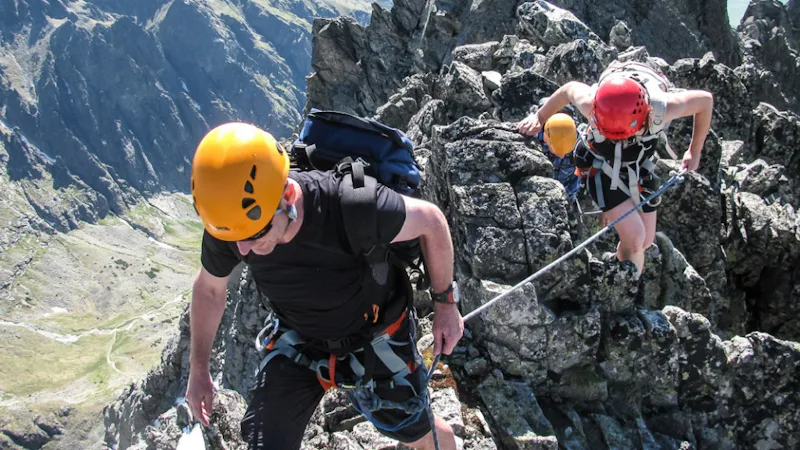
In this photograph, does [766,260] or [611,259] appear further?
[766,260]

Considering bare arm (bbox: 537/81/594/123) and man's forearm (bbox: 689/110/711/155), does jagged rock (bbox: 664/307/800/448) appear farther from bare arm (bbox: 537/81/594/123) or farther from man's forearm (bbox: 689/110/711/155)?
bare arm (bbox: 537/81/594/123)

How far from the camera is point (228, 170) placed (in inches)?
205

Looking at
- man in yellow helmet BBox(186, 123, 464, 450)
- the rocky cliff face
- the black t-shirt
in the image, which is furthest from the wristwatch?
the rocky cliff face

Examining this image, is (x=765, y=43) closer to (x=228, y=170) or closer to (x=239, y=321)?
(x=239, y=321)

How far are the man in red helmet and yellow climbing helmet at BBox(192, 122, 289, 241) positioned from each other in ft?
25.3

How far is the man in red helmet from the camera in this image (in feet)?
34.8

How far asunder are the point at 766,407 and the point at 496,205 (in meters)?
6.64

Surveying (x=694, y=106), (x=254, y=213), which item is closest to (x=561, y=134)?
(x=694, y=106)

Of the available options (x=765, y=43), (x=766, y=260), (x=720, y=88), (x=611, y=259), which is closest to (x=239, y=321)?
(x=611, y=259)

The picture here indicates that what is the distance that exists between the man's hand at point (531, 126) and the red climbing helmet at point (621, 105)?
1.43 meters

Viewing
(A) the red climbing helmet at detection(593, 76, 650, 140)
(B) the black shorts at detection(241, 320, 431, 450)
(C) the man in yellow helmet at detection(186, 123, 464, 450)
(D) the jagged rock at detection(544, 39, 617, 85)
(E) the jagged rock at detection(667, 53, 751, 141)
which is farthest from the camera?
(E) the jagged rock at detection(667, 53, 751, 141)

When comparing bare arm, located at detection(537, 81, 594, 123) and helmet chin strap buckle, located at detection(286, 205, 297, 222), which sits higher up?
bare arm, located at detection(537, 81, 594, 123)

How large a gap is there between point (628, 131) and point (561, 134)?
152 inches

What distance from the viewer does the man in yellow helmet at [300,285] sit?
5320 millimetres
